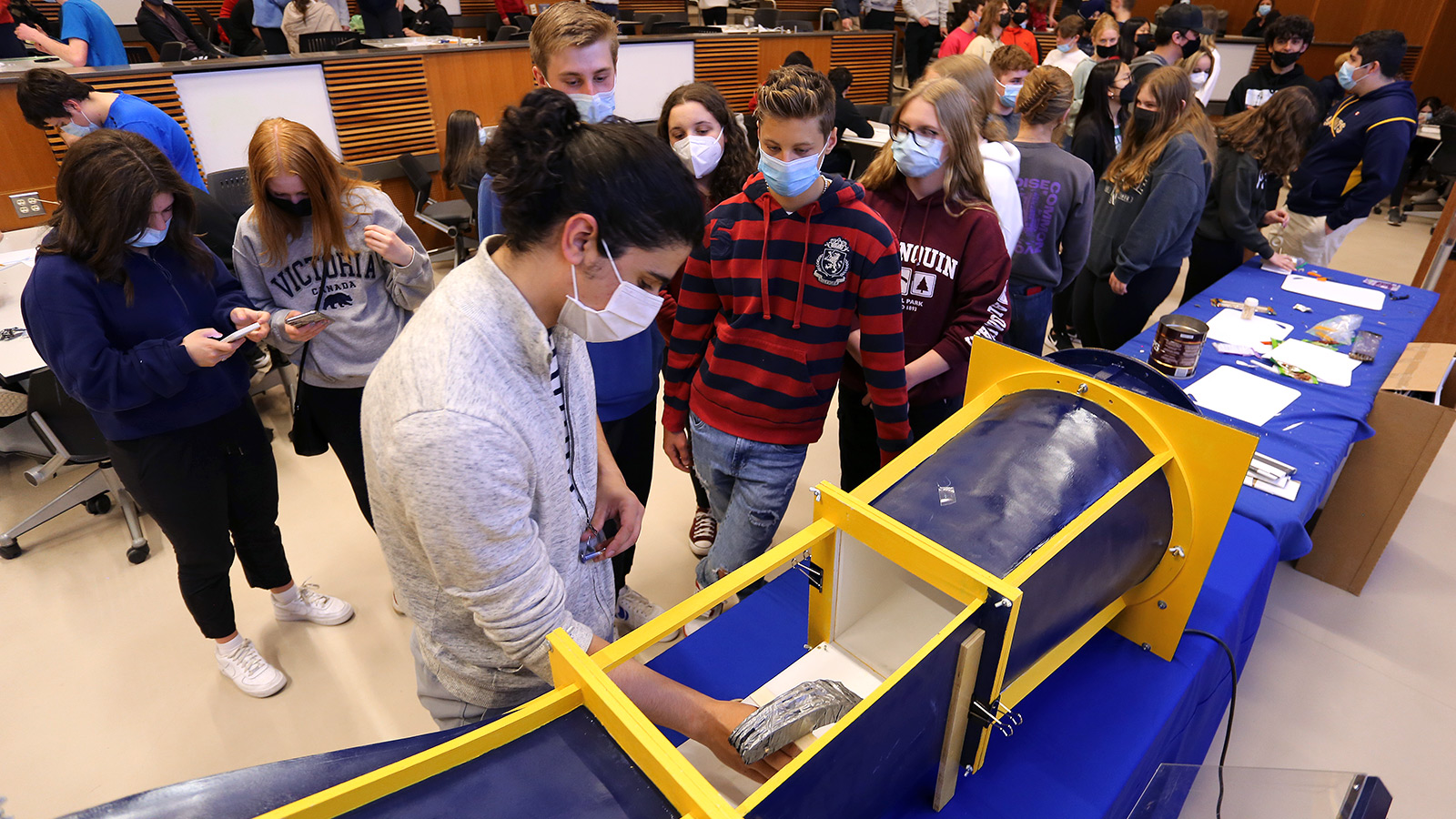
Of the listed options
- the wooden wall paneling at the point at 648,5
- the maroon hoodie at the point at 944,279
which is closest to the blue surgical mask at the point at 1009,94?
the maroon hoodie at the point at 944,279

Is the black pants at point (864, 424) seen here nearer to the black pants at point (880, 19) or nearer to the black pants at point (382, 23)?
the black pants at point (382, 23)

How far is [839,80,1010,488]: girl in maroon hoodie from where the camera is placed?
1.87 metres

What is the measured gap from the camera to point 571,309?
1000 millimetres

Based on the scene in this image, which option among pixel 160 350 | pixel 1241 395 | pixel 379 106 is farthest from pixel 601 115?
pixel 379 106

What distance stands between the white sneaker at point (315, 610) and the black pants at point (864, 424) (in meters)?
1.77

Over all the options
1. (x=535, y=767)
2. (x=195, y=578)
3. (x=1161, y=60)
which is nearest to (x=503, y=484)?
(x=535, y=767)

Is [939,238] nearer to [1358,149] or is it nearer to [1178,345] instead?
[1178,345]

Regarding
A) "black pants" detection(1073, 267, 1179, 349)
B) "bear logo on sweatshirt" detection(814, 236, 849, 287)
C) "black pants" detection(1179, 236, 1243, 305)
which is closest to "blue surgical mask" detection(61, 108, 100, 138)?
"bear logo on sweatshirt" detection(814, 236, 849, 287)

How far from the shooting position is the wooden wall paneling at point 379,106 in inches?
189

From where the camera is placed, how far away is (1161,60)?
14.8 ft

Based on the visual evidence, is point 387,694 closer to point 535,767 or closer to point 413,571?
point 413,571

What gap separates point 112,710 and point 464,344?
7.36 ft

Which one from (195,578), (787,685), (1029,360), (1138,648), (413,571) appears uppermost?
(1029,360)

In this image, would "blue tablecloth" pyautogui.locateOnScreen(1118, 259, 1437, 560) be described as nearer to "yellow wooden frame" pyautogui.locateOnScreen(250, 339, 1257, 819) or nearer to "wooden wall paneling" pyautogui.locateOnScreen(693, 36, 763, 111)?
"yellow wooden frame" pyautogui.locateOnScreen(250, 339, 1257, 819)
